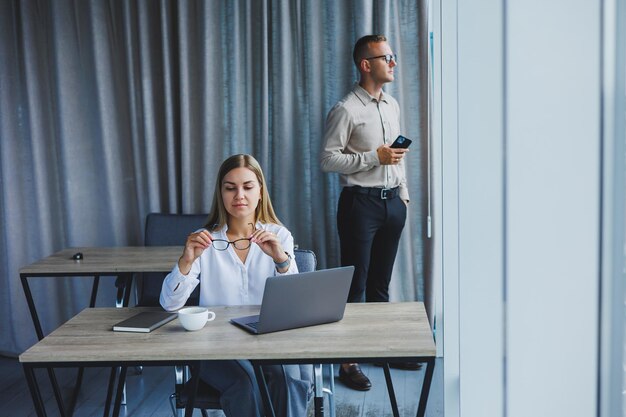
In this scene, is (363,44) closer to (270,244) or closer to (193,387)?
(270,244)

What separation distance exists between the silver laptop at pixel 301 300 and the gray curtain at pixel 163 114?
2.00 metres

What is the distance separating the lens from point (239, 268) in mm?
2668

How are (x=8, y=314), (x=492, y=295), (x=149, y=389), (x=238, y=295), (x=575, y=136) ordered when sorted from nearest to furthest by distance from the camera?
(x=575, y=136)
(x=492, y=295)
(x=238, y=295)
(x=149, y=389)
(x=8, y=314)

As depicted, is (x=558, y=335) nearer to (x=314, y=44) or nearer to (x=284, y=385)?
(x=284, y=385)

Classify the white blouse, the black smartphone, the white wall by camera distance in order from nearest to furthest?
1. the white wall
2. the white blouse
3. the black smartphone

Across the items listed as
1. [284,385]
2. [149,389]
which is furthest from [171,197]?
[284,385]

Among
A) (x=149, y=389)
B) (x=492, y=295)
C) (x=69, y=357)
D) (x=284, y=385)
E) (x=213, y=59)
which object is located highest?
(x=213, y=59)

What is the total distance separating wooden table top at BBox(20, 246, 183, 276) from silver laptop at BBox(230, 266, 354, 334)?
1252 mm

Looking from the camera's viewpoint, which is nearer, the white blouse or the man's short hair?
the white blouse

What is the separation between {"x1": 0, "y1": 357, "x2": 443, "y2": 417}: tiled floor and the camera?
136 inches

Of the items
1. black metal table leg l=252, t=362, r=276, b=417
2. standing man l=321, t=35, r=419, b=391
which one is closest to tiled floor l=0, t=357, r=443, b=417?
standing man l=321, t=35, r=419, b=391

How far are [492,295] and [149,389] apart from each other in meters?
2.67

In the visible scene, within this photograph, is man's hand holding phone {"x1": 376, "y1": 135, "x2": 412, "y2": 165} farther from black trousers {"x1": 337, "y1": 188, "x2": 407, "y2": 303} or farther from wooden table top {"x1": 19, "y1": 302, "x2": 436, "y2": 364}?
wooden table top {"x1": 19, "y1": 302, "x2": 436, "y2": 364}

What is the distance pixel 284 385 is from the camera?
242cm
